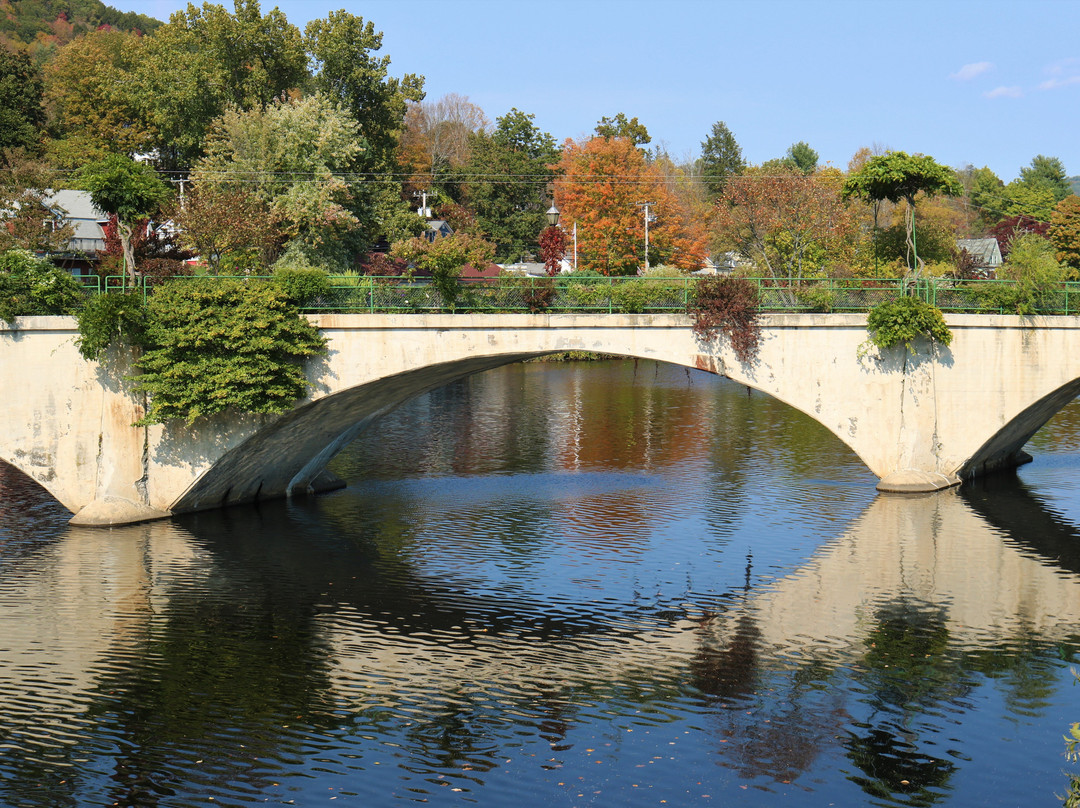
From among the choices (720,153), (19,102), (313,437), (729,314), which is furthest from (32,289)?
(720,153)

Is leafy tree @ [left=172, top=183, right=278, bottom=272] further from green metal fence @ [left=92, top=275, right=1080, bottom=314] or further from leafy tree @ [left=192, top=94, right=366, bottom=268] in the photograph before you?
green metal fence @ [left=92, top=275, right=1080, bottom=314]

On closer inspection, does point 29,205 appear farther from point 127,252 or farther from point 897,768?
point 897,768

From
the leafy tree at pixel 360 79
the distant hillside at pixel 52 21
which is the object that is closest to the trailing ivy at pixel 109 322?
the leafy tree at pixel 360 79

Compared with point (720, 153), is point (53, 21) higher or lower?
higher

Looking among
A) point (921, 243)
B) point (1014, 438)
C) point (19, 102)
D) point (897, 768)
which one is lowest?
point (897, 768)

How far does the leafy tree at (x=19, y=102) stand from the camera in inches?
2972

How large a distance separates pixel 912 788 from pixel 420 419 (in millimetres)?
45501

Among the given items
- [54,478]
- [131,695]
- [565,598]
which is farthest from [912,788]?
[54,478]

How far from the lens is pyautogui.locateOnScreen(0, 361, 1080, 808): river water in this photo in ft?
57.2

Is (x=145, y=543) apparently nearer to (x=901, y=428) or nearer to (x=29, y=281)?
(x=29, y=281)

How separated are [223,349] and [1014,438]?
28.5m

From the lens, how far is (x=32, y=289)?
110 feet

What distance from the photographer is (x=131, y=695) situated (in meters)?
21.0

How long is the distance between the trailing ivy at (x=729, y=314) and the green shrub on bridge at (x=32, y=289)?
2054 centimetres
